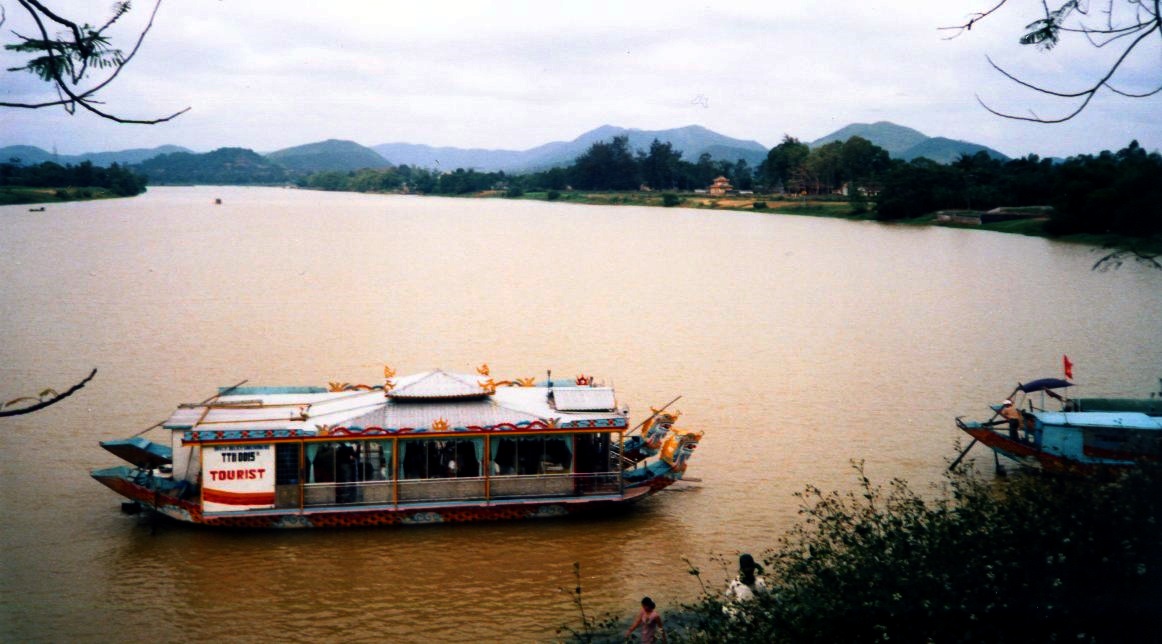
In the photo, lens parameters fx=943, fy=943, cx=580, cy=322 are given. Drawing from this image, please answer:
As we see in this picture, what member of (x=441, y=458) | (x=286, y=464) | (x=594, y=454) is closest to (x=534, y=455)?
(x=594, y=454)

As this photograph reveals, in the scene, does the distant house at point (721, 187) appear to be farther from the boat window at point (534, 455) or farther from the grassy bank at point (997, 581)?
the grassy bank at point (997, 581)

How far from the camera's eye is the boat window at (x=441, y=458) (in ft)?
34.7

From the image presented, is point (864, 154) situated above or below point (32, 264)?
above

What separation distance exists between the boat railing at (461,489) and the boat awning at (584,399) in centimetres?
76

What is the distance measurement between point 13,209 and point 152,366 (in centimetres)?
5377

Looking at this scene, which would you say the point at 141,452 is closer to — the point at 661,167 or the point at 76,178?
the point at 76,178

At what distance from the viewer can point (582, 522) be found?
11.1 metres

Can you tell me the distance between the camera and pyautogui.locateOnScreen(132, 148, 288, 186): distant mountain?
164m

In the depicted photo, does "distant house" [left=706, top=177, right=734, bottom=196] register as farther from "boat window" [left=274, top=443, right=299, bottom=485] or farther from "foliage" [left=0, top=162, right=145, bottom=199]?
"boat window" [left=274, top=443, right=299, bottom=485]

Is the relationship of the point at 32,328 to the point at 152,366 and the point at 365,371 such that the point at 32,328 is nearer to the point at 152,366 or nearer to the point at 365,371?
the point at 152,366

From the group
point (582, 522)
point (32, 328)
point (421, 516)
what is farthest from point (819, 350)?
point (32, 328)

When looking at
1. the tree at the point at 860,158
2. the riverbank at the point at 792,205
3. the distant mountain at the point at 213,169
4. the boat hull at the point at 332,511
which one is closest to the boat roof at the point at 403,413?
the boat hull at the point at 332,511

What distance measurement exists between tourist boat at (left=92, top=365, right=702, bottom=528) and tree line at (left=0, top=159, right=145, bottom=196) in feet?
171

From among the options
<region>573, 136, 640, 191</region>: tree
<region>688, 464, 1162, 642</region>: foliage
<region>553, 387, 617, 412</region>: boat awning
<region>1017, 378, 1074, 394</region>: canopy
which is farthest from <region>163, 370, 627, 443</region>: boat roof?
<region>573, 136, 640, 191</region>: tree
